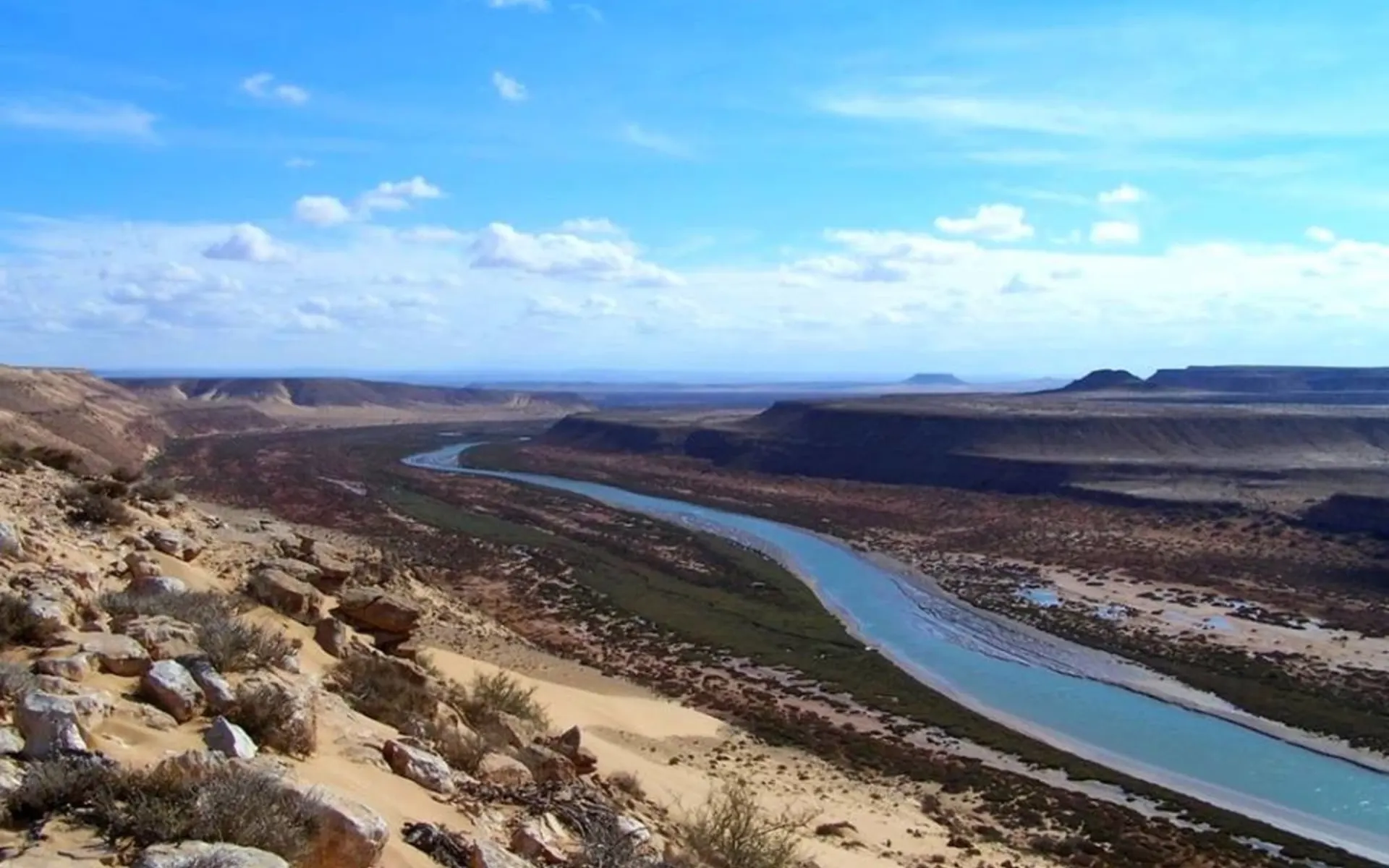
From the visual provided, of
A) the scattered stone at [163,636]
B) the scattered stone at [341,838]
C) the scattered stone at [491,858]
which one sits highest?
the scattered stone at [163,636]

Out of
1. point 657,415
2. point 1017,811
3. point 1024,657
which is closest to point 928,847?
point 1017,811

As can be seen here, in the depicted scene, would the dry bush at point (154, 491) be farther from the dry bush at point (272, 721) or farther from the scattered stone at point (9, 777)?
the scattered stone at point (9, 777)

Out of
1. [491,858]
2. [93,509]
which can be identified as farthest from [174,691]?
[93,509]

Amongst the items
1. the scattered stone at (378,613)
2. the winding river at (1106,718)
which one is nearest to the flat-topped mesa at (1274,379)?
the winding river at (1106,718)

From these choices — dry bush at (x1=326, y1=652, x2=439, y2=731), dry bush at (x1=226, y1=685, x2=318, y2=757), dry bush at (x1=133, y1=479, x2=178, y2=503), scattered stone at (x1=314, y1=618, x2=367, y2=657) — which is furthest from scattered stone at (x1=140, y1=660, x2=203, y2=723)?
dry bush at (x1=133, y1=479, x2=178, y2=503)

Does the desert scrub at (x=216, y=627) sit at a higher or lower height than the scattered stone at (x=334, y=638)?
higher

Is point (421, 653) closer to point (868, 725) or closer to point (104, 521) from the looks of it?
point (104, 521)
